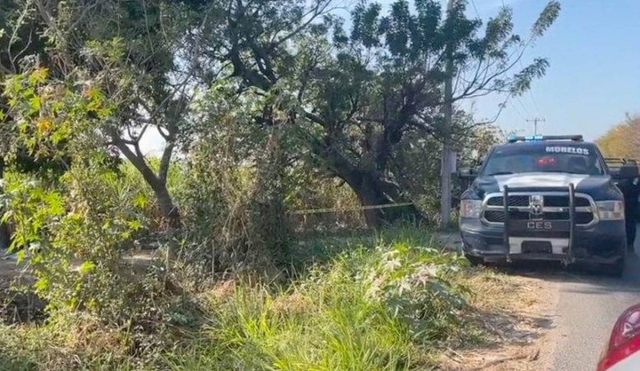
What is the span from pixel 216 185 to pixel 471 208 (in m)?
3.30

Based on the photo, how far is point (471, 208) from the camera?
8.86m

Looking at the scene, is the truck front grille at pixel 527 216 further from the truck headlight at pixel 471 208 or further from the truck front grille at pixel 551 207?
the truck headlight at pixel 471 208

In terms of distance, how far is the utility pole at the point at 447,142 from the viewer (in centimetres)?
1466

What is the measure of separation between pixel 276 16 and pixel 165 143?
4982 millimetres

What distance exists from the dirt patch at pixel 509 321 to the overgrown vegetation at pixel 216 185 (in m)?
0.28

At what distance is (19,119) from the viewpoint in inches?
243

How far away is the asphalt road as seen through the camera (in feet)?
18.1

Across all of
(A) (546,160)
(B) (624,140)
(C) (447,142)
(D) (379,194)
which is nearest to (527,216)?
(A) (546,160)

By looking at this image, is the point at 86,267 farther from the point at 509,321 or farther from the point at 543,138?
the point at 543,138

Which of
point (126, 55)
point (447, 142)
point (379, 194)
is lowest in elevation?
point (379, 194)

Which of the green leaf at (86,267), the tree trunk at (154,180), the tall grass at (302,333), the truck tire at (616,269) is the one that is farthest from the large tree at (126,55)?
the truck tire at (616,269)

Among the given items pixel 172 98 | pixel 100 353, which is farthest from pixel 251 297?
pixel 172 98

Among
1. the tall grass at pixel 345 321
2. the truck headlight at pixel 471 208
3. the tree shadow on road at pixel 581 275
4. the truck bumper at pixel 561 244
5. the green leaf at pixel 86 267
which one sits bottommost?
the tree shadow on road at pixel 581 275

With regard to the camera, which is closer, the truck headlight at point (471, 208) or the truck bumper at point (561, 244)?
the truck bumper at point (561, 244)
